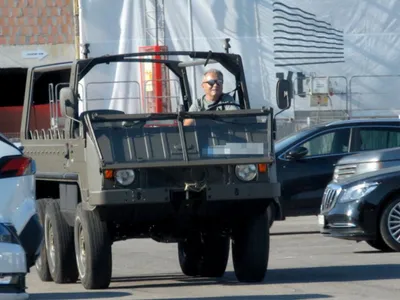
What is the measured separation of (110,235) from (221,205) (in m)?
1.13

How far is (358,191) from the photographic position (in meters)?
14.0

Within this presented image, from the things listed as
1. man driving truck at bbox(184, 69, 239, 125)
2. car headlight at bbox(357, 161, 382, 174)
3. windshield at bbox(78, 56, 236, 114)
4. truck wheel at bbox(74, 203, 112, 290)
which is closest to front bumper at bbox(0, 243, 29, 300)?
truck wheel at bbox(74, 203, 112, 290)

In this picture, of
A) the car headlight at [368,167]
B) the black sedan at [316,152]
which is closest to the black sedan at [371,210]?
the car headlight at [368,167]

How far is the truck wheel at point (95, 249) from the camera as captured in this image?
11.0m

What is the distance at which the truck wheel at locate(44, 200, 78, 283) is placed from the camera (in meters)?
12.1

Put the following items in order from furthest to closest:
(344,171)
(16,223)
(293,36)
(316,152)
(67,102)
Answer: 1. (293,36)
2. (316,152)
3. (344,171)
4. (67,102)
5. (16,223)

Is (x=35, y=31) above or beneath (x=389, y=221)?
above

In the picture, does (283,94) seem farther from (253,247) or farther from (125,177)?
(125,177)

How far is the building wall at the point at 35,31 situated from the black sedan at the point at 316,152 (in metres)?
15.0

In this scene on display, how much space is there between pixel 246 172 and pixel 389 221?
140 inches

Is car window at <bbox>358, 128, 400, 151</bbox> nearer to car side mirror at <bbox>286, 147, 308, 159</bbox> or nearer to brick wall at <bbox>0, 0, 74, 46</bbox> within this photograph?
car side mirror at <bbox>286, 147, 308, 159</bbox>

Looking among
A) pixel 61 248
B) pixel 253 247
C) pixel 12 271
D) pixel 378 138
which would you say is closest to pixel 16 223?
pixel 12 271

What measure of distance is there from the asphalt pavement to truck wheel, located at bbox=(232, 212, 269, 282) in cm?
16

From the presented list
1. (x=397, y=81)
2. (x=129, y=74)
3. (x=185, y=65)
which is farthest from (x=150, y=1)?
(x=185, y=65)
